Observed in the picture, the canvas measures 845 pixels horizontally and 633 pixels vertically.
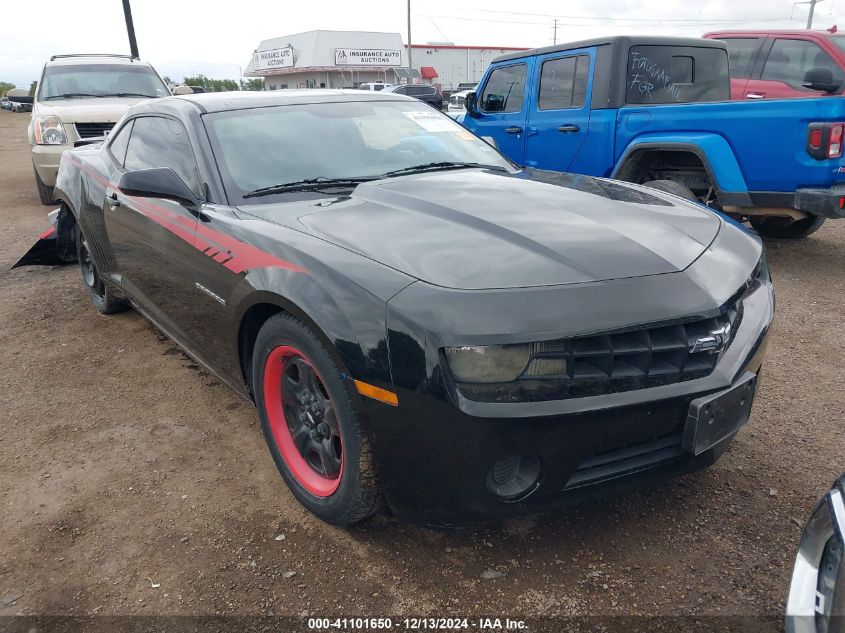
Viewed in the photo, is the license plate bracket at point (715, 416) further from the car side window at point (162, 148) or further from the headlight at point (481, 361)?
the car side window at point (162, 148)

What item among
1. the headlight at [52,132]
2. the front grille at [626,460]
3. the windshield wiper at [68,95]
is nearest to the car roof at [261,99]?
the front grille at [626,460]

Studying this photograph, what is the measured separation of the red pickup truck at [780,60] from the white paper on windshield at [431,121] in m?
4.98

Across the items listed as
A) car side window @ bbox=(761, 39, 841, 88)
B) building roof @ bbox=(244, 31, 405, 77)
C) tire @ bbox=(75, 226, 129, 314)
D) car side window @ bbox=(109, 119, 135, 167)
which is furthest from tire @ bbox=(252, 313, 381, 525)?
building roof @ bbox=(244, 31, 405, 77)

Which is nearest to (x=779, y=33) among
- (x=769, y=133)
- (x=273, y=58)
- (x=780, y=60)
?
(x=780, y=60)

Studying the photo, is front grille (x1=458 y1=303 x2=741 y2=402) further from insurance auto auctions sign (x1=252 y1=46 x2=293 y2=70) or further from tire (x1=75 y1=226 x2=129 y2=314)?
insurance auto auctions sign (x1=252 y1=46 x2=293 y2=70)

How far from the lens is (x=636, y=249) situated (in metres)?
2.24

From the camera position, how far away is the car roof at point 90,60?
947cm

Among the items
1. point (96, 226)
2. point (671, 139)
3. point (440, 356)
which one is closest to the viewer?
point (440, 356)

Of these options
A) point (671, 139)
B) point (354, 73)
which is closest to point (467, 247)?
point (671, 139)

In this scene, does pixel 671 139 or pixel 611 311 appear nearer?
pixel 611 311

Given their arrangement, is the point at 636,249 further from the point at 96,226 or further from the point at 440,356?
the point at 96,226

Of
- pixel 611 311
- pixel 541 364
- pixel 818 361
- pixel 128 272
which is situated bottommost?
pixel 818 361

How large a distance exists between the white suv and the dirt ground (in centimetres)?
571

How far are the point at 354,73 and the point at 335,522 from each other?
47780 millimetres
